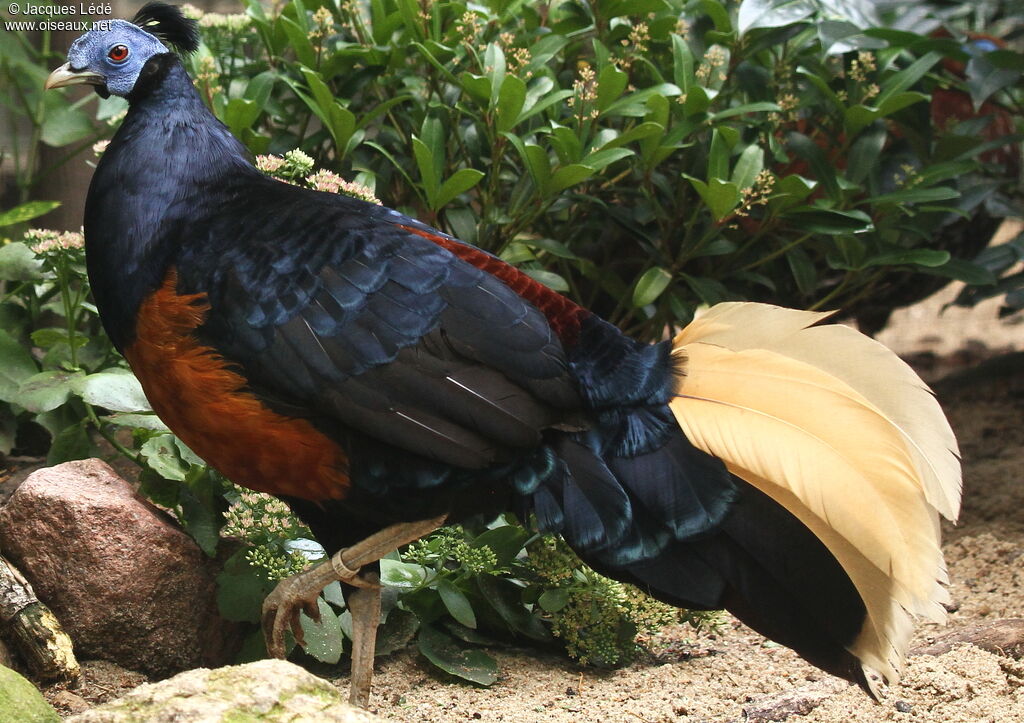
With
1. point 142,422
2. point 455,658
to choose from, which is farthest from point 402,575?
point 142,422

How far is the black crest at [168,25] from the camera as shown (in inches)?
113

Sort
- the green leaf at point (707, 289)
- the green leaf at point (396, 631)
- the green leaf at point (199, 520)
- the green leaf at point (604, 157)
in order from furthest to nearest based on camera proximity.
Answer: the green leaf at point (707, 289) → the green leaf at point (604, 157) → the green leaf at point (396, 631) → the green leaf at point (199, 520)

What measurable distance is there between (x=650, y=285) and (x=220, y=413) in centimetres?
172

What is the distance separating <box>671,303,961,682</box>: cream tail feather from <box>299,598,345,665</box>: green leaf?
3.61 feet

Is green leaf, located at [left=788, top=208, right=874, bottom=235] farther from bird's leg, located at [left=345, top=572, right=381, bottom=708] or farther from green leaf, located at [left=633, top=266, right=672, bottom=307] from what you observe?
bird's leg, located at [left=345, top=572, right=381, bottom=708]

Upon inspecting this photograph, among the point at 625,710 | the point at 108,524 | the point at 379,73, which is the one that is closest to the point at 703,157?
the point at 379,73

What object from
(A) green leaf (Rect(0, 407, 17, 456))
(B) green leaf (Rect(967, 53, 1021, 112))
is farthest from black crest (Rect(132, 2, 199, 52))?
(B) green leaf (Rect(967, 53, 1021, 112))

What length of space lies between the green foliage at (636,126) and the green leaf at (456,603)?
1.06m

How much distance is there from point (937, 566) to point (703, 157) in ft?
6.22

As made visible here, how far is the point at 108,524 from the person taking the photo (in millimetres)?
2820

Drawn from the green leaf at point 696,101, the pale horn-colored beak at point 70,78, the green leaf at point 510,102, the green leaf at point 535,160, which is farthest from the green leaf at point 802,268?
the pale horn-colored beak at point 70,78

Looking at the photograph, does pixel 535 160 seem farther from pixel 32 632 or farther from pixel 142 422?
pixel 32 632

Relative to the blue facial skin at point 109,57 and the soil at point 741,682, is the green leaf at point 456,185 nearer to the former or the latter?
the blue facial skin at point 109,57

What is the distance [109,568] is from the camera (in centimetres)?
281
